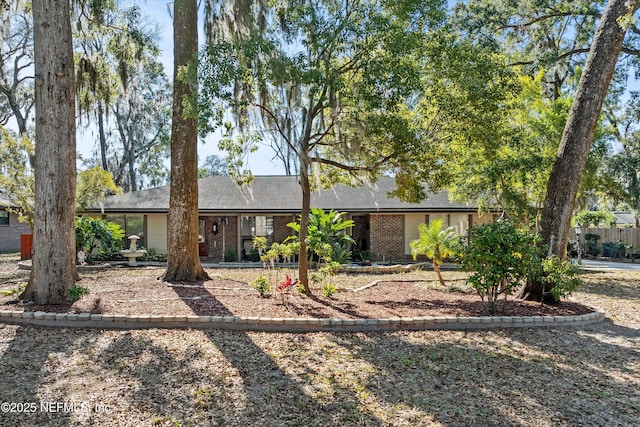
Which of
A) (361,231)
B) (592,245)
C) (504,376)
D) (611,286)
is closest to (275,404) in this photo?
(504,376)

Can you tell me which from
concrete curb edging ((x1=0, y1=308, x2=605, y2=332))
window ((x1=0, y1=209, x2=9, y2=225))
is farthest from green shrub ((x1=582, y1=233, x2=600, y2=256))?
window ((x1=0, y1=209, x2=9, y2=225))

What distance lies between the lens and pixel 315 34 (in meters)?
6.83

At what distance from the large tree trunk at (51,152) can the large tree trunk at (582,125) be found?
7687 mm

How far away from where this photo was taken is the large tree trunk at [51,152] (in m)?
6.61

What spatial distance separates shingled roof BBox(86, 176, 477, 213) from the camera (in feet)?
54.1

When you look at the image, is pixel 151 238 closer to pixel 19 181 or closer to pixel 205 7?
pixel 19 181

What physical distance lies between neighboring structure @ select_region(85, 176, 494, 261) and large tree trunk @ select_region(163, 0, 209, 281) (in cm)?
659

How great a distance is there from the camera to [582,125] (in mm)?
7559

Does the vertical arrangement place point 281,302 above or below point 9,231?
below

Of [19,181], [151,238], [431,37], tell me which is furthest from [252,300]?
[151,238]

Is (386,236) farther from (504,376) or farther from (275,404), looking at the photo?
(275,404)

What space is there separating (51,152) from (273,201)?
10.8 metres

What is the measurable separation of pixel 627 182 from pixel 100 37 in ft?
61.8

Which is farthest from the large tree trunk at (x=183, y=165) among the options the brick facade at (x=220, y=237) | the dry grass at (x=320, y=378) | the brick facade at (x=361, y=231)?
the brick facade at (x=361, y=231)
